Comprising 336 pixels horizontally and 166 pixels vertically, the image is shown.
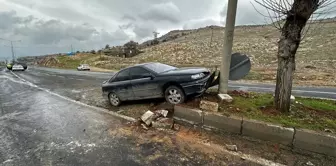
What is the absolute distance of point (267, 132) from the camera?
15.9ft

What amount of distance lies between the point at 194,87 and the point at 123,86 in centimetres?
283

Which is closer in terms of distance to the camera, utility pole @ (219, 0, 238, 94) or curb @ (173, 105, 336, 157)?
curb @ (173, 105, 336, 157)

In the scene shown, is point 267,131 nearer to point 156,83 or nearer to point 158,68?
point 156,83

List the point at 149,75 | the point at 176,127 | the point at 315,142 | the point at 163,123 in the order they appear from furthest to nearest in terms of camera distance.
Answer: the point at 149,75
the point at 163,123
the point at 176,127
the point at 315,142

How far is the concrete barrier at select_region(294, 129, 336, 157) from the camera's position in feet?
13.9

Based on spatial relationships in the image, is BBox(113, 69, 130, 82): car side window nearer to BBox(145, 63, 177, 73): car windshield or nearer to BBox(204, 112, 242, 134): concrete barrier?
BBox(145, 63, 177, 73): car windshield

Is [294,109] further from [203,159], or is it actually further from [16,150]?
[16,150]

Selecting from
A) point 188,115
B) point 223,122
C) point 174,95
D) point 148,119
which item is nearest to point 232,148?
point 223,122

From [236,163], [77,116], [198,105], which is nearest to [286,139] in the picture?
[236,163]

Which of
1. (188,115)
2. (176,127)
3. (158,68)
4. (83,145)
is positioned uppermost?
(158,68)

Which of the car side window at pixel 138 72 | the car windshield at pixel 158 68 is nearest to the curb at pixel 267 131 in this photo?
the car windshield at pixel 158 68

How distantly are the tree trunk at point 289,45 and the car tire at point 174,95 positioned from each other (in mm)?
2588

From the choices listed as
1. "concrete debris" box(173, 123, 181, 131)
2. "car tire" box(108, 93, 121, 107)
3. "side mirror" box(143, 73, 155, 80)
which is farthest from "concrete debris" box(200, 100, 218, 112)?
"car tire" box(108, 93, 121, 107)

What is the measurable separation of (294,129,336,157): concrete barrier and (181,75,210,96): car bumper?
115 inches
